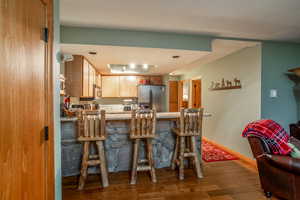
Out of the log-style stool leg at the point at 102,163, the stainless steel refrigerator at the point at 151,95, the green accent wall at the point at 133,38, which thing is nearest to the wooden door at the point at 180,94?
the stainless steel refrigerator at the point at 151,95

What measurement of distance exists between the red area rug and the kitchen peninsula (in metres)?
0.68

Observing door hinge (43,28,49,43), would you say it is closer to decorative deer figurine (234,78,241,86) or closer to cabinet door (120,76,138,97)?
decorative deer figurine (234,78,241,86)

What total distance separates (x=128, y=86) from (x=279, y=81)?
3915mm

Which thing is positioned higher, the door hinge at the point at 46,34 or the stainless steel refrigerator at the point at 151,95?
the door hinge at the point at 46,34

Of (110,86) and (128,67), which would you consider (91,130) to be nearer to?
(128,67)

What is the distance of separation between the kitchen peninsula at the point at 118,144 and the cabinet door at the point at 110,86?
272 centimetres

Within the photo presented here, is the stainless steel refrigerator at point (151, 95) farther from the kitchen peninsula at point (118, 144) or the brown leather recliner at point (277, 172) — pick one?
the brown leather recliner at point (277, 172)

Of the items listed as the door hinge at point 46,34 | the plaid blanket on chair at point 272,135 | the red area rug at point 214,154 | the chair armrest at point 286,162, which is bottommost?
the red area rug at point 214,154

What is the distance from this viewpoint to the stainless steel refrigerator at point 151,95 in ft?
17.6

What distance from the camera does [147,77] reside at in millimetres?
5672

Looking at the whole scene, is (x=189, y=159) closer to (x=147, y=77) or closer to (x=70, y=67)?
(x=70, y=67)

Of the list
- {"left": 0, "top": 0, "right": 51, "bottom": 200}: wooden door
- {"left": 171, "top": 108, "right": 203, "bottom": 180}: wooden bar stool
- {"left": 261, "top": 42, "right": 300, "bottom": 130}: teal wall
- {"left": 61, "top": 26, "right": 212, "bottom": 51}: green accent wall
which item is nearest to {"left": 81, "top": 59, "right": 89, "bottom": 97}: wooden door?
{"left": 61, "top": 26, "right": 212, "bottom": 51}: green accent wall

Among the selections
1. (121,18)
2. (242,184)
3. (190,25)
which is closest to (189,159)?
(242,184)

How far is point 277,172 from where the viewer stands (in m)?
1.78
